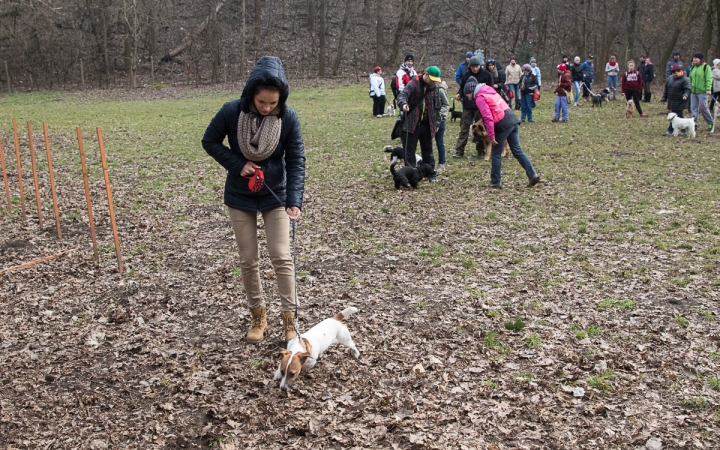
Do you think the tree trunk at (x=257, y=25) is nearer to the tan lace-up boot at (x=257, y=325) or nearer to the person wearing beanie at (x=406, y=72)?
the person wearing beanie at (x=406, y=72)

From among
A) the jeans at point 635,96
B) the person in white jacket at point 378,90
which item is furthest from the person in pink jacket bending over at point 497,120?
the jeans at point 635,96

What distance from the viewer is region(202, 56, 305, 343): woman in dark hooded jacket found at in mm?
4173

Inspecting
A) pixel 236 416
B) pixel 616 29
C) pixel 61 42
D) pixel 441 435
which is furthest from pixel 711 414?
pixel 61 42

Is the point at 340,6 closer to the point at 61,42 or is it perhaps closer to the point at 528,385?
the point at 61,42

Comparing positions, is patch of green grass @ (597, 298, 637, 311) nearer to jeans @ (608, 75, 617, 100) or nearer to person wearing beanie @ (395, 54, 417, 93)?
person wearing beanie @ (395, 54, 417, 93)

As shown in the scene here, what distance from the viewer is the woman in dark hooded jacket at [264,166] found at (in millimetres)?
4173

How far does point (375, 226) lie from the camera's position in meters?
8.21

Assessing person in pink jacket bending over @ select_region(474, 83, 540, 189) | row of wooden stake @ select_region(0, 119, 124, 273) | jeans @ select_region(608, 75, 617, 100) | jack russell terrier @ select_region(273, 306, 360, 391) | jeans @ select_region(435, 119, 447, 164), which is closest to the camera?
jack russell terrier @ select_region(273, 306, 360, 391)

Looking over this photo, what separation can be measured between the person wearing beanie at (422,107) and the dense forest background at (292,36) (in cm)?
2059

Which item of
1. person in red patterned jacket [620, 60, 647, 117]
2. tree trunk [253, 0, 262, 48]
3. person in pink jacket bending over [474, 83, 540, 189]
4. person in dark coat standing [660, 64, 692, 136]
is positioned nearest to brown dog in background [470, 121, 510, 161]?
person in pink jacket bending over [474, 83, 540, 189]

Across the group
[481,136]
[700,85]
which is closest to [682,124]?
[700,85]

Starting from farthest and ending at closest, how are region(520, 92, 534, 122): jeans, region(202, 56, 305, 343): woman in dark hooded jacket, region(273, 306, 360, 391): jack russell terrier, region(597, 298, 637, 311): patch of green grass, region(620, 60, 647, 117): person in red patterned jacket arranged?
1. region(620, 60, 647, 117): person in red patterned jacket
2. region(520, 92, 534, 122): jeans
3. region(597, 298, 637, 311): patch of green grass
4. region(202, 56, 305, 343): woman in dark hooded jacket
5. region(273, 306, 360, 391): jack russell terrier

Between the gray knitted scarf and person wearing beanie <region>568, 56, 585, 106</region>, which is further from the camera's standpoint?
person wearing beanie <region>568, 56, 585, 106</region>

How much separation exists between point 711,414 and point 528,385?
1.06m
